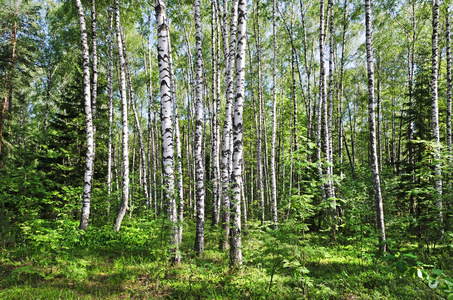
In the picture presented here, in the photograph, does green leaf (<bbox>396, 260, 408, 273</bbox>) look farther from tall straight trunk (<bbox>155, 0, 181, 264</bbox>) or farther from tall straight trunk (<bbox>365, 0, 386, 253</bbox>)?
tall straight trunk (<bbox>365, 0, 386, 253</bbox>)

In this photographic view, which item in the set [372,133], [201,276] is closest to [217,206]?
[201,276]

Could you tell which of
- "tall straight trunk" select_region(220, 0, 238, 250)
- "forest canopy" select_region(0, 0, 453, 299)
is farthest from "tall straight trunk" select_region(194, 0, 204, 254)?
"tall straight trunk" select_region(220, 0, 238, 250)

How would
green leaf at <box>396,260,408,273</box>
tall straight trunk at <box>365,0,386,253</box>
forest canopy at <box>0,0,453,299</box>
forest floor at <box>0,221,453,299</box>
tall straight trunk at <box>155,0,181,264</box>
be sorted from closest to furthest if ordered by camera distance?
green leaf at <box>396,260,408,273</box>, forest floor at <box>0,221,453,299</box>, forest canopy at <box>0,0,453,299</box>, tall straight trunk at <box>155,0,181,264</box>, tall straight trunk at <box>365,0,386,253</box>

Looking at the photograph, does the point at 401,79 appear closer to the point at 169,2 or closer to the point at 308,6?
the point at 308,6

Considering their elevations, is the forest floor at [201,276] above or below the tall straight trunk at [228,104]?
below

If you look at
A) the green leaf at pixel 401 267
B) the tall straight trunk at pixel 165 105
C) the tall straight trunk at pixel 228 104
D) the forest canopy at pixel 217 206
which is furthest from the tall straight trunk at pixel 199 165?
the green leaf at pixel 401 267

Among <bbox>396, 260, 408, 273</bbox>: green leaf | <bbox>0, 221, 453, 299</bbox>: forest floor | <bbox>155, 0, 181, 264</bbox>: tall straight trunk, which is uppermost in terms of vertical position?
<bbox>155, 0, 181, 264</bbox>: tall straight trunk

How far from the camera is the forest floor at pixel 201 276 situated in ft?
12.2

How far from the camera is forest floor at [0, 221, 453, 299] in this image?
373cm

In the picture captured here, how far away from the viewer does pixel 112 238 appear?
7.14m

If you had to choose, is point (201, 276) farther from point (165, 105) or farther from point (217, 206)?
point (217, 206)

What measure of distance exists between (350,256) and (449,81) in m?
8.85

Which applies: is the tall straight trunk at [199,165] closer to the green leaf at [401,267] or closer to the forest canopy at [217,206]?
the forest canopy at [217,206]

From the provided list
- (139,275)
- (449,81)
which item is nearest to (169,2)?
(139,275)
